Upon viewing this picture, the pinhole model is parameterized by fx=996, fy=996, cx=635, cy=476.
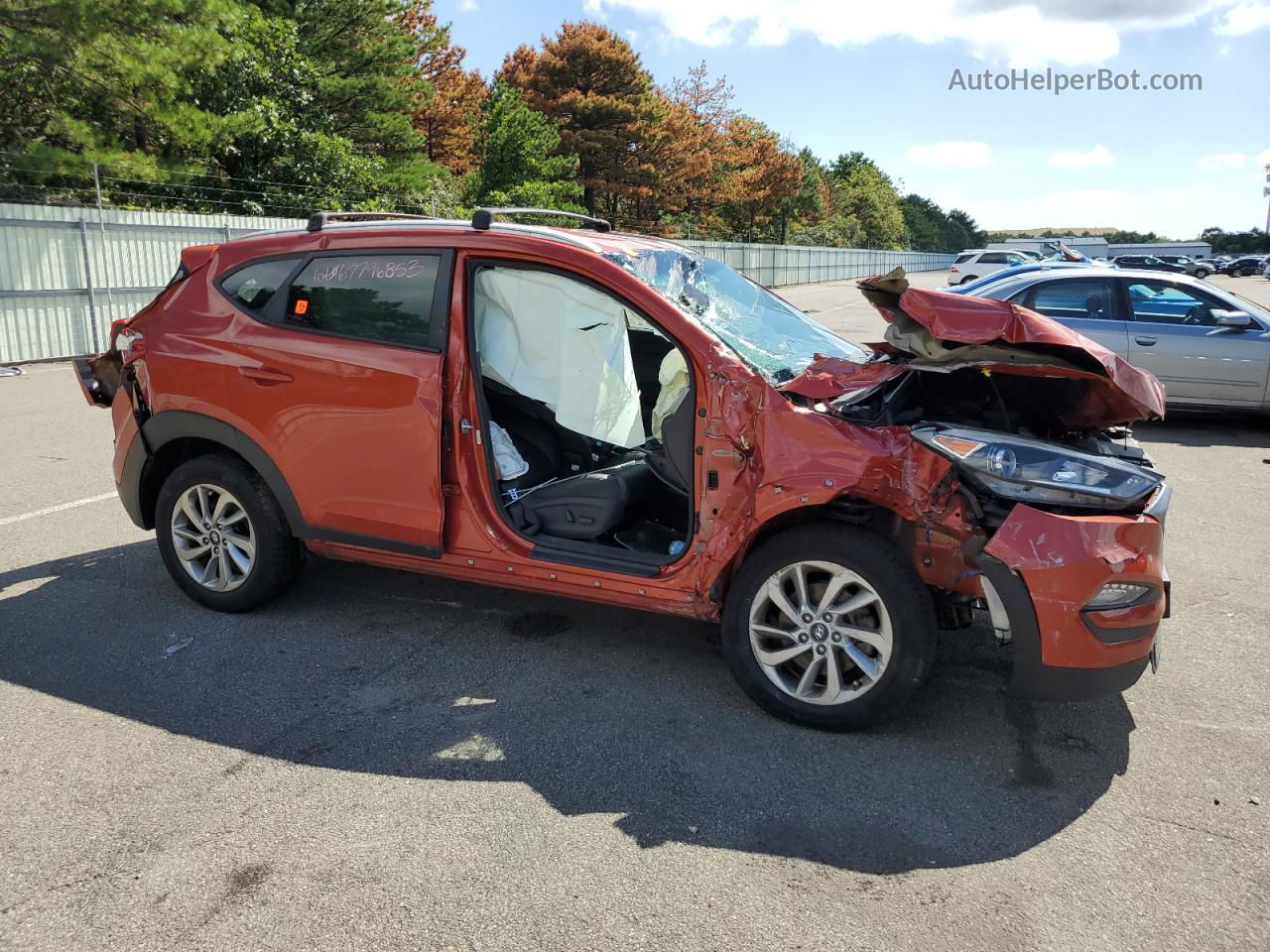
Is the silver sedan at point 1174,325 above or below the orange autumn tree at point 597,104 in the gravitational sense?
below

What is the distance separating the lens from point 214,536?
15.6 feet

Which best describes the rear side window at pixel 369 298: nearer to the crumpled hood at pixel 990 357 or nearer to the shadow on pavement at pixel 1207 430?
the crumpled hood at pixel 990 357

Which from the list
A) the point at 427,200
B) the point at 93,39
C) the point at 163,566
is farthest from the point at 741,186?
the point at 163,566

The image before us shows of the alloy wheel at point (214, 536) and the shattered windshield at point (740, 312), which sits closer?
the shattered windshield at point (740, 312)

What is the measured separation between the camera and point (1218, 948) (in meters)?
2.56

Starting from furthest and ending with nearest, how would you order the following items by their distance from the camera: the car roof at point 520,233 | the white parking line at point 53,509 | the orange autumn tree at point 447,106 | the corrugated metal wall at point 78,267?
the orange autumn tree at point 447,106 < the corrugated metal wall at point 78,267 < the white parking line at point 53,509 < the car roof at point 520,233

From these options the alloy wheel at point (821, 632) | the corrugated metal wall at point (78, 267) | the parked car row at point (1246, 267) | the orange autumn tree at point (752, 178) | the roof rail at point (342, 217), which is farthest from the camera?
the parked car row at point (1246, 267)

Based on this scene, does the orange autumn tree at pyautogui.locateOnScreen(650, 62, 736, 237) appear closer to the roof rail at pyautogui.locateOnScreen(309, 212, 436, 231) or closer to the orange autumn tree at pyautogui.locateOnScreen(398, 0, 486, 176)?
the orange autumn tree at pyautogui.locateOnScreen(398, 0, 486, 176)

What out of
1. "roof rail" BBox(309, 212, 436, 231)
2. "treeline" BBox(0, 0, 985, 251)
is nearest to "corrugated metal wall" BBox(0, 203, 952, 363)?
"treeline" BBox(0, 0, 985, 251)

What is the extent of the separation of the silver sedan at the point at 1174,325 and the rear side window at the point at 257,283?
7406 millimetres

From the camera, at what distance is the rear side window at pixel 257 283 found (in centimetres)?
458

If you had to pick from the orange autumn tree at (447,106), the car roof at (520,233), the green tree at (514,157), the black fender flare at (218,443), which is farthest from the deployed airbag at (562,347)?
the orange autumn tree at (447,106)

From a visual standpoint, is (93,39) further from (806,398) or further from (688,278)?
(806,398)

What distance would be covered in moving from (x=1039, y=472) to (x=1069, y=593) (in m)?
0.43
